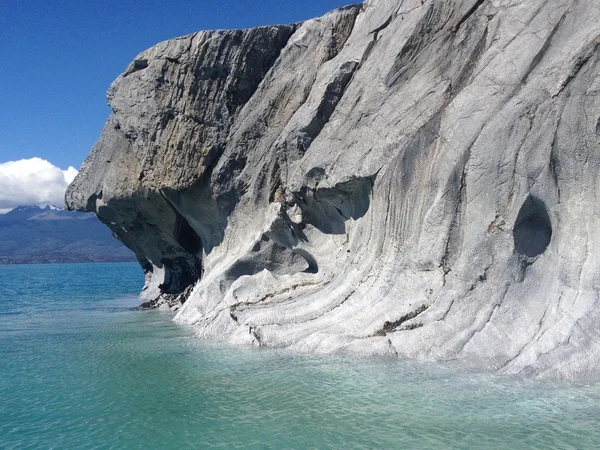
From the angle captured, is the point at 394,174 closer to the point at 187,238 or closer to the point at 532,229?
the point at 532,229

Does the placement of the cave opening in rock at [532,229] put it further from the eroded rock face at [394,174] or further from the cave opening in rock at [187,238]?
the cave opening in rock at [187,238]

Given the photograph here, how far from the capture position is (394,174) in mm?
16219

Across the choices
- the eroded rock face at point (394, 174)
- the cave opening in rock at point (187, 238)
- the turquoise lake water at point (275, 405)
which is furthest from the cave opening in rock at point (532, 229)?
the cave opening in rock at point (187, 238)

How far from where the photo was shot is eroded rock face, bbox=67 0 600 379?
42.3 ft

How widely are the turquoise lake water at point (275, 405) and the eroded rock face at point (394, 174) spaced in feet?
4.43

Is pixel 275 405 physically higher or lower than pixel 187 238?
lower

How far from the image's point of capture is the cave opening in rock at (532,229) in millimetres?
13344

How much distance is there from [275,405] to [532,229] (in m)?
7.05

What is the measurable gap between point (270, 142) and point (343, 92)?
14.2 ft

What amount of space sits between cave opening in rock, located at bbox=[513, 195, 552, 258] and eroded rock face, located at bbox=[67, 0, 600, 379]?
0.04m

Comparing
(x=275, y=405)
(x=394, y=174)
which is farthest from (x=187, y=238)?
(x=275, y=405)

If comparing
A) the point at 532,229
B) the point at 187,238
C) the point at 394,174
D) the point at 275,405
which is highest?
the point at 394,174

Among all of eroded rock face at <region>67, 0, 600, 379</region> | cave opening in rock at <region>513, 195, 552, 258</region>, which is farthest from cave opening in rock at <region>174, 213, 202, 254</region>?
cave opening in rock at <region>513, 195, 552, 258</region>

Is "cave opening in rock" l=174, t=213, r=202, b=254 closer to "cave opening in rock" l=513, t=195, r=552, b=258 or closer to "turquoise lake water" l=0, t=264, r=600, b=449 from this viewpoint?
"turquoise lake water" l=0, t=264, r=600, b=449
